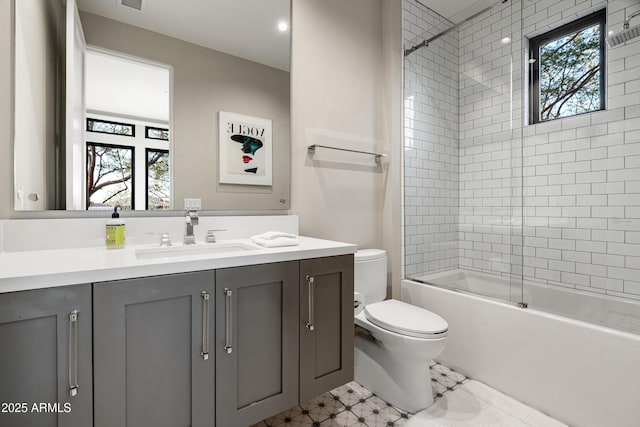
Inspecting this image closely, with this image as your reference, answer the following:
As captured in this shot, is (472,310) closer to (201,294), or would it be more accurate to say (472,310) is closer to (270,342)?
(270,342)

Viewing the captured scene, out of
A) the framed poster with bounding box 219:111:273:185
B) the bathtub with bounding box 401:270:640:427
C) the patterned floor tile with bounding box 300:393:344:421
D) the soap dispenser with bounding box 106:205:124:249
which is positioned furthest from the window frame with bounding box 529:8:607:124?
the soap dispenser with bounding box 106:205:124:249

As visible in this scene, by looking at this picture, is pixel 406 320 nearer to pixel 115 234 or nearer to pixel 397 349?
pixel 397 349

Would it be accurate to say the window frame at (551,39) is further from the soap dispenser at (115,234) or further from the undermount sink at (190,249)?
the soap dispenser at (115,234)

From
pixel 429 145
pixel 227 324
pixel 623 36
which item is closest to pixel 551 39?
pixel 623 36

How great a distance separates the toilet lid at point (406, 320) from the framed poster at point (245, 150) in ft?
3.21

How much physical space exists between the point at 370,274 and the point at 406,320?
443 millimetres

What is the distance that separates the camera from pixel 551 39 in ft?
7.06

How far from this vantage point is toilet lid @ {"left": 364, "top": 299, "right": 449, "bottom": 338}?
154 centimetres

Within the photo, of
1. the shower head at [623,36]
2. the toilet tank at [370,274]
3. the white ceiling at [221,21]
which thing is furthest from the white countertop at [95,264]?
the shower head at [623,36]

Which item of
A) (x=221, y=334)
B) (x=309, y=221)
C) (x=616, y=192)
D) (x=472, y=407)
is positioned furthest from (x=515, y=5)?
(x=221, y=334)

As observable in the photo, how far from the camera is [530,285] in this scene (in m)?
1.87

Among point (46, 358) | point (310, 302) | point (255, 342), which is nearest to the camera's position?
point (46, 358)

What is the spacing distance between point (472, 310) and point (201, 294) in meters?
1.66

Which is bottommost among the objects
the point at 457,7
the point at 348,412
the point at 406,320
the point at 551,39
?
the point at 348,412
